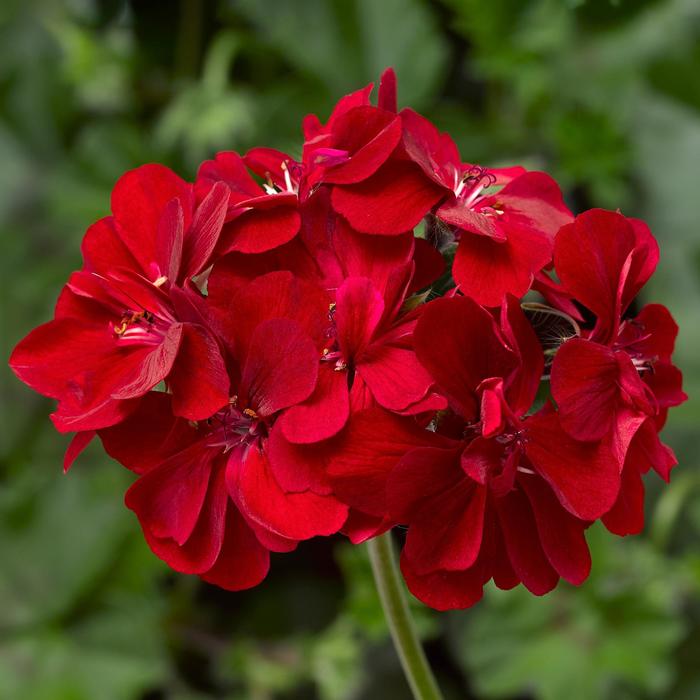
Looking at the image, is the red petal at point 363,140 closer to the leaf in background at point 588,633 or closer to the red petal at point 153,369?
the red petal at point 153,369

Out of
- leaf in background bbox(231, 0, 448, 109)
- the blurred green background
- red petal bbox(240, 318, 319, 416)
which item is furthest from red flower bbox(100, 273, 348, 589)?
leaf in background bbox(231, 0, 448, 109)

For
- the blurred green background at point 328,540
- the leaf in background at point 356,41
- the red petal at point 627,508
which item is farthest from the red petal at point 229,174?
the leaf in background at point 356,41

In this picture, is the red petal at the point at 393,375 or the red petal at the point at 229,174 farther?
the red petal at the point at 229,174

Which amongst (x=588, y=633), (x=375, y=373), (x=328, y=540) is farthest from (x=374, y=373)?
(x=328, y=540)

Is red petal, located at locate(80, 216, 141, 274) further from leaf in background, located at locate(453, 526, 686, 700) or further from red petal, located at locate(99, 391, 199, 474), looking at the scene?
leaf in background, located at locate(453, 526, 686, 700)

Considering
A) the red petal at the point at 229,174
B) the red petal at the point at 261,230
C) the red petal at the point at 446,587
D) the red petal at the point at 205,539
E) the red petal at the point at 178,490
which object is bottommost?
the red petal at the point at 446,587

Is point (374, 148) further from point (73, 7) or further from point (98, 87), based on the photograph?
point (73, 7)

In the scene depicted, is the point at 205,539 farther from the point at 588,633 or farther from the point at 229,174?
the point at 588,633
